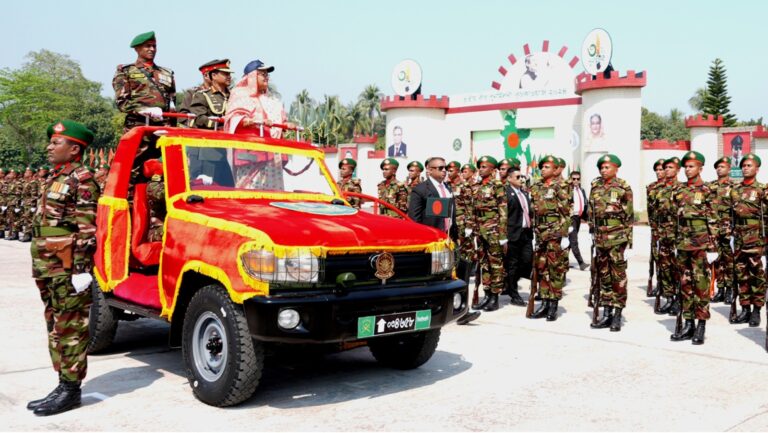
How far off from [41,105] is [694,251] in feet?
218

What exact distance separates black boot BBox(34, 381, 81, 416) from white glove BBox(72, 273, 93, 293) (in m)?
0.66

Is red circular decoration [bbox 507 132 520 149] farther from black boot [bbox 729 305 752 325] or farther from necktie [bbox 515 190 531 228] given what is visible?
black boot [bbox 729 305 752 325]

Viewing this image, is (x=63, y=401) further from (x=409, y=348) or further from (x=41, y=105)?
(x=41, y=105)

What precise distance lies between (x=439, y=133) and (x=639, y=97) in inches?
411

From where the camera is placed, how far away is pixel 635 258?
16.8 metres

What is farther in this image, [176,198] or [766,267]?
[766,267]

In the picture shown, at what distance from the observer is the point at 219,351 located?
521cm

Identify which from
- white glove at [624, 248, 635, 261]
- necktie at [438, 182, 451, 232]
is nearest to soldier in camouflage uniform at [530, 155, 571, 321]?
white glove at [624, 248, 635, 261]

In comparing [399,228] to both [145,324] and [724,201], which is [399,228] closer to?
[145,324]

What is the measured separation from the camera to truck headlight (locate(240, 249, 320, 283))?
15.8 feet

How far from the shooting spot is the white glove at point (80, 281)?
5012 mm

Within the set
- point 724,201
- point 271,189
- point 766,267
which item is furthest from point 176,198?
point 724,201

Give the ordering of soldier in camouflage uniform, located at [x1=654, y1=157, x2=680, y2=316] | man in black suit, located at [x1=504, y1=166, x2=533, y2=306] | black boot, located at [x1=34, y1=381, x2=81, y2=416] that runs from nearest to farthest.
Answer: black boot, located at [x1=34, y1=381, x2=81, y2=416], soldier in camouflage uniform, located at [x1=654, y1=157, x2=680, y2=316], man in black suit, located at [x1=504, y1=166, x2=533, y2=306]

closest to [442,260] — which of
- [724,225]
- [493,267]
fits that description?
[493,267]
